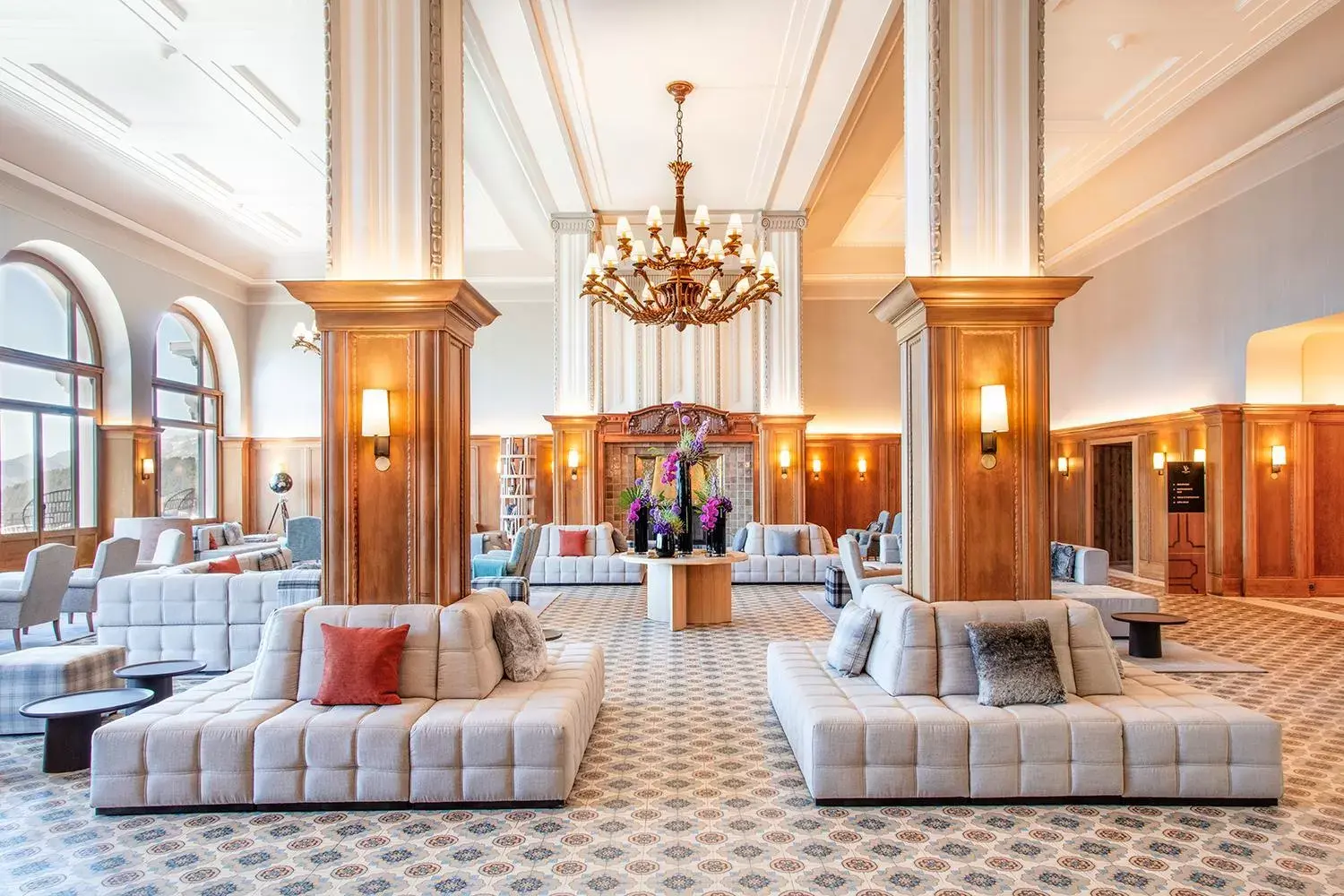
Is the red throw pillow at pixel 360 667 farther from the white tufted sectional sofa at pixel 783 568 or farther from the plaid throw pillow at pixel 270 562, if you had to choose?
the white tufted sectional sofa at pixel 783 568

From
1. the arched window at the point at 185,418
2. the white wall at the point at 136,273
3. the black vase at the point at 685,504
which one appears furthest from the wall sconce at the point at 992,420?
the arched window at the point at 185,418

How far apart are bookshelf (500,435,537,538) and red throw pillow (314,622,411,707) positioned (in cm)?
1074

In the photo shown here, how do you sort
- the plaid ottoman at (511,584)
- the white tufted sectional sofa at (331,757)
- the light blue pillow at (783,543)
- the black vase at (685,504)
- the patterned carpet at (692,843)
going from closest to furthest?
the patterned carpet at (692,843)
the white tufted sectional sofa at (331,757)
the plaid ottoman at (511,584)
the black vase at (685,504)
the light blue pillow at (783,543)

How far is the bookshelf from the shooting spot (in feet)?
50.1

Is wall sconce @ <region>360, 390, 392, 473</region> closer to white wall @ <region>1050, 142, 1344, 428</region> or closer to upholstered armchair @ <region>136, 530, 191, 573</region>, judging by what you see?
upholstered armchair @ <region>136, 530, 191, 573</region>

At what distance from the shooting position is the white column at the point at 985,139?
5094mm

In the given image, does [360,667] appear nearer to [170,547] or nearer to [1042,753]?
[1042,753]

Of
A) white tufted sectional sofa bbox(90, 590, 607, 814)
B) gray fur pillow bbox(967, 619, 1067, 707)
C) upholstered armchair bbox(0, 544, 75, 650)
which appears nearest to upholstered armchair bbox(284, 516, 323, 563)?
upholstered armchair bbox(0, 544, 75, 650)

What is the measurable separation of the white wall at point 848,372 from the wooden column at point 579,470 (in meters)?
4.84

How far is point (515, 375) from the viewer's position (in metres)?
16.8

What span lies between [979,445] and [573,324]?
1005 cm

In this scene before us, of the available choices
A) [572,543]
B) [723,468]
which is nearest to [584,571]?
[572,543]

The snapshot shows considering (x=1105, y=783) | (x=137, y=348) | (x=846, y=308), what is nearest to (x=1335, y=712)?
(x=1105, y=783)

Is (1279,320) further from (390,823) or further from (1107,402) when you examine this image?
(390,823)
